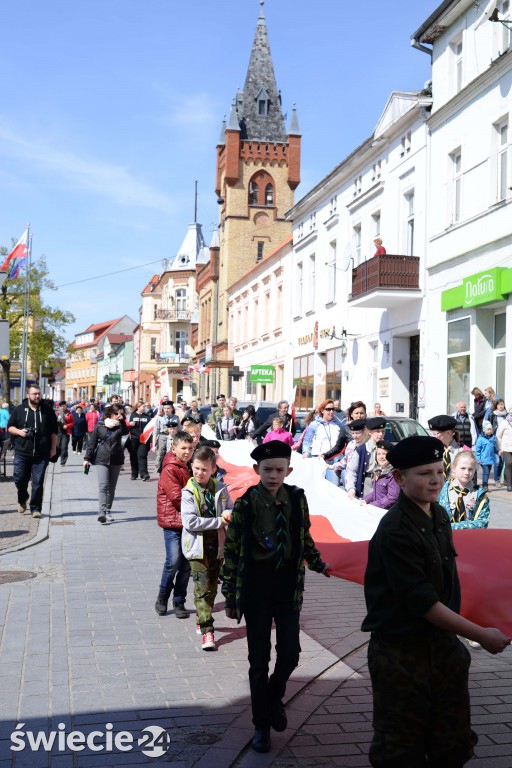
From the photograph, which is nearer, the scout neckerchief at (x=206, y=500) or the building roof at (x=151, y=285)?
the scout neckerchief at (x=206, y=500)

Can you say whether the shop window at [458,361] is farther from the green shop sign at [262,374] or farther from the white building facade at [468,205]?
the green shop sign at [262,374]

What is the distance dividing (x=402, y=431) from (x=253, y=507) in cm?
1637

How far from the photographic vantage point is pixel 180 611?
8250mm

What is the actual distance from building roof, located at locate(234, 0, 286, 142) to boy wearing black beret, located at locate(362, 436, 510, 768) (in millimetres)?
68173

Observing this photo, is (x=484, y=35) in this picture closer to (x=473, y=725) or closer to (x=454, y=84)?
(x=454, y=84)

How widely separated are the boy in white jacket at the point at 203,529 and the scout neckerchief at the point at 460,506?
5.76ft

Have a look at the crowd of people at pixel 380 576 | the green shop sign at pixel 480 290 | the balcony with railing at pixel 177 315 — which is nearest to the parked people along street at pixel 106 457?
the crowd of people at pixel 380 576

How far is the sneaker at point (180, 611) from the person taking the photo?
8219 mm

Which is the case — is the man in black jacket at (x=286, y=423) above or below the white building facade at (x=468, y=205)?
below

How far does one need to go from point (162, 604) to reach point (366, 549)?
2764mm

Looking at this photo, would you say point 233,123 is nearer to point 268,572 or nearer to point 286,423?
point 286,423

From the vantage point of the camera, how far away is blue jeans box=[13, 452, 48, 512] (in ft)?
49.1

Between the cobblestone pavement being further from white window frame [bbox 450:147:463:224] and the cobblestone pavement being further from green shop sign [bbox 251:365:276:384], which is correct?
green shop sign [bbox 251:365:276:384]

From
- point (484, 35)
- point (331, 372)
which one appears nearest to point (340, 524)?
point (484, 35)
